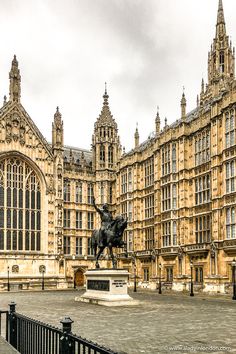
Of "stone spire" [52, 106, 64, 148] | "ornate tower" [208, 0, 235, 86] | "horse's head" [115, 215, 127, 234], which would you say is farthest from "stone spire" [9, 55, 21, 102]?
"horse's head" [115, 215, 127, 234]

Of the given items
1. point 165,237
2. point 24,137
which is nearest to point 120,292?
point 165,237

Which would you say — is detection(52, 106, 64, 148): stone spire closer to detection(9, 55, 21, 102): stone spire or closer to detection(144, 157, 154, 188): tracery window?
detection(9, 55, 21, 102): stone spire

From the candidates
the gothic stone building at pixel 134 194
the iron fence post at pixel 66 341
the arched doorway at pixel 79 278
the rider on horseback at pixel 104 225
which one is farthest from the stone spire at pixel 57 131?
the iron fence post at pixel 66 341

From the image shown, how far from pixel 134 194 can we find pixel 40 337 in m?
54.3

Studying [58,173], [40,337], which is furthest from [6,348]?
[58,173]

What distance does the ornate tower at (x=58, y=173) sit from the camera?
67.3 meters

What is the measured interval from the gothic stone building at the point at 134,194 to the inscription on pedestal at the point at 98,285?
44.0 feet

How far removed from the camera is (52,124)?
69.7 meters

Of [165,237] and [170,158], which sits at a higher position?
[170,158]

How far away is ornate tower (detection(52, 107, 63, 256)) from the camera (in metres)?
67.3

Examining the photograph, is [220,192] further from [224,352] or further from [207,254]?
[224,352]

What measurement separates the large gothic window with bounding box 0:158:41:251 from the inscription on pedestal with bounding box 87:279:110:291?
1115 inches

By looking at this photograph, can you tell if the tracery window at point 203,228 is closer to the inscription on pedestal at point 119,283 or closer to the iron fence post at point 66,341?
the inscription on pedestal at point 119,283

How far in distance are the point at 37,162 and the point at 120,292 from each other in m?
36.1
